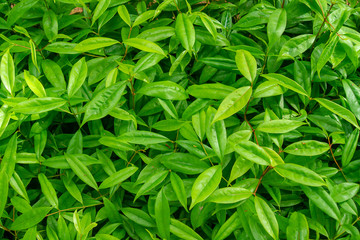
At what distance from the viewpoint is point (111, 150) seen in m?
0.82

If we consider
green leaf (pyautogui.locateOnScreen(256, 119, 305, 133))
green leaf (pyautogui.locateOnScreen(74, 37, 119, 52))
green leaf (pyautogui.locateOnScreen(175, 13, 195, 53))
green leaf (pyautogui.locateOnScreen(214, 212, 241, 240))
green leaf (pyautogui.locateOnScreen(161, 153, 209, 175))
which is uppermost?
green leaf (pyautogui.locateOnScreen(175, 13, 195, 53))

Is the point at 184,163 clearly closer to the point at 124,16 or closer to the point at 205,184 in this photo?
the point at 205,184

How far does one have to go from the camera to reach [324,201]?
2.31ft

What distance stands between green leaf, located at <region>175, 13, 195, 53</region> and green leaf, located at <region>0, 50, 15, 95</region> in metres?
0.42

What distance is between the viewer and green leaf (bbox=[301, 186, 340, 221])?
0.70 metres

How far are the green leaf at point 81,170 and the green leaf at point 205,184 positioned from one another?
0.25 m

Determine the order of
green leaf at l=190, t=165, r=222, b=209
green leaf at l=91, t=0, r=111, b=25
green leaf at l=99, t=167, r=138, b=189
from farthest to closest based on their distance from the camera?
green leaf at l=91, t=0, r=111, b=25 < green leaf at l=99, t=167, r=138, b=189 < green leaf at l=190, t=165, r=222, b=209

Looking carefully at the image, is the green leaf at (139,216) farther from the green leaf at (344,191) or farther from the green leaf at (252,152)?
the green leaf at (344,191)

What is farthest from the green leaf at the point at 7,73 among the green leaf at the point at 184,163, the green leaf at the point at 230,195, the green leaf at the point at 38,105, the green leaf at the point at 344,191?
the green leaf at the point at 344,191

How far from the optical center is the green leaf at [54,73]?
859 millimetres

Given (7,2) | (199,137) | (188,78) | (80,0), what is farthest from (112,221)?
(7,2)

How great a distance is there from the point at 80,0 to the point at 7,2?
0.31 metres

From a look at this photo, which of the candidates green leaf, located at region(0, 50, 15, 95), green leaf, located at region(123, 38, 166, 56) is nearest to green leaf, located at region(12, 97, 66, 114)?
green leaf, located at region(0, 50, 15, 95)

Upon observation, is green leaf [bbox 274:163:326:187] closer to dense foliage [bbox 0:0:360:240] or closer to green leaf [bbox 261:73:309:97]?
dense foliage [bbox 0:0:360:240]
